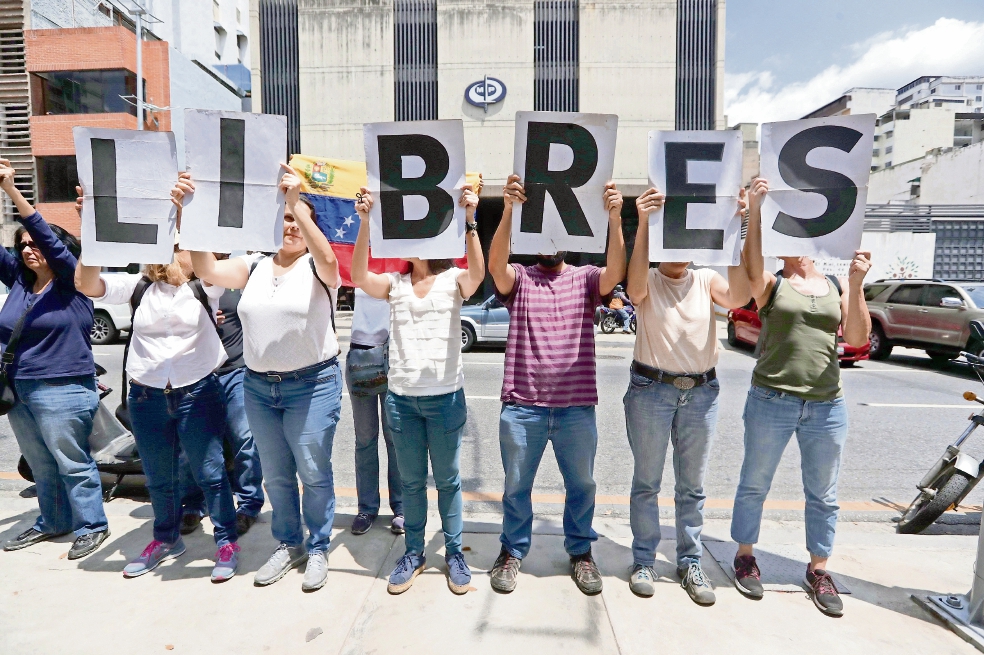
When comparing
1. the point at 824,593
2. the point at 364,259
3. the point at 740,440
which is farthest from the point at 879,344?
the point at 364,259

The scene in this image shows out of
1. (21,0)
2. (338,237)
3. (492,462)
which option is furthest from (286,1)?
(492,462)

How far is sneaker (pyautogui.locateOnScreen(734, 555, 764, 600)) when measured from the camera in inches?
123

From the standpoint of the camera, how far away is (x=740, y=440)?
20.4 ft

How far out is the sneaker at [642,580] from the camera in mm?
3133

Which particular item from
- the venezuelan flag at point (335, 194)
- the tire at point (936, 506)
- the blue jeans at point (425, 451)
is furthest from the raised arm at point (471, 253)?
the tire at point (936, 506)

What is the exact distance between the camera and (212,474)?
3459 millimetres

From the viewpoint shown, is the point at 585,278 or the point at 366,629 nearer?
the point at 366,629

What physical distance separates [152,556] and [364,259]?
2178mm

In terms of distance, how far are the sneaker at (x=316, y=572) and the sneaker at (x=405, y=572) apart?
14.7 inches

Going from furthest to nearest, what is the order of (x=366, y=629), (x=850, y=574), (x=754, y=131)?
(x=754, y=131) → (x=850, y=574) → (x=366, y=629)

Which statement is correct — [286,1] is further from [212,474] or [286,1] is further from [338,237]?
[212,474]

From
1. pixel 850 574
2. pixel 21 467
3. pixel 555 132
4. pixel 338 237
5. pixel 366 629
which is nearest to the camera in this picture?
pixel 366 629

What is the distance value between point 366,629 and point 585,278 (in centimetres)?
212

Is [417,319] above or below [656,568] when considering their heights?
above
